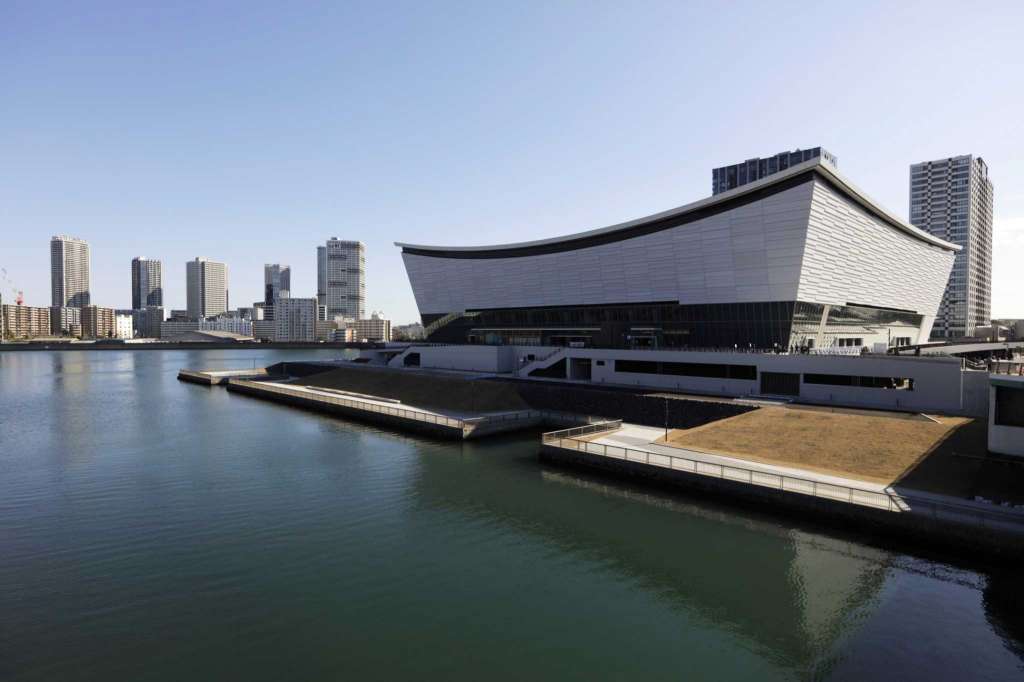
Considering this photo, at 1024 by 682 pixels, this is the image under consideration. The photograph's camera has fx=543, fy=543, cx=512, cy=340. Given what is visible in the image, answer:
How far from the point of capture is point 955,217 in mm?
142500

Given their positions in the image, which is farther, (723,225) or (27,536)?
A: (723,225)

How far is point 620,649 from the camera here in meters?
14.9

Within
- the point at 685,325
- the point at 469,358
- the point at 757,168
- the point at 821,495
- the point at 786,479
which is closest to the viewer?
the point at 821,495

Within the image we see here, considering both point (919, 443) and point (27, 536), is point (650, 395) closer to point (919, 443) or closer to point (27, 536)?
point (919, 443)

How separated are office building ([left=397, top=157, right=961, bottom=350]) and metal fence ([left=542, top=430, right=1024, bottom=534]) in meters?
30.1

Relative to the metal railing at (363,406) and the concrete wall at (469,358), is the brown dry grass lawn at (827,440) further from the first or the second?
the concrete wall at (469,358)

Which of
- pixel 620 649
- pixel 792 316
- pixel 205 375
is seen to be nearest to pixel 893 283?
pixel 792 316

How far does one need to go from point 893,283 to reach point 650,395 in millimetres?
48824

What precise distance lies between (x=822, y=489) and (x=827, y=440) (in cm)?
797

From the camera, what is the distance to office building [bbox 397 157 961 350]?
175 ft

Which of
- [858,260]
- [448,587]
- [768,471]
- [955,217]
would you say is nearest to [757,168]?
[955,217]

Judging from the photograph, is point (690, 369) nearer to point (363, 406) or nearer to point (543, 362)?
point (543, 362)

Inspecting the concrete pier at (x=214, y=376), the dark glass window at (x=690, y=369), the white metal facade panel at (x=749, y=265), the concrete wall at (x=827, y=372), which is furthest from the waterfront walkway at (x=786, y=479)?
the concrete pier at (x=214, y=376)

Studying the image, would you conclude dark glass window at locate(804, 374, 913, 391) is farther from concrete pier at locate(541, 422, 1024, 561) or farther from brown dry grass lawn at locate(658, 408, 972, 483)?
concrete pier at locate(541, 422, 1024, 561)
